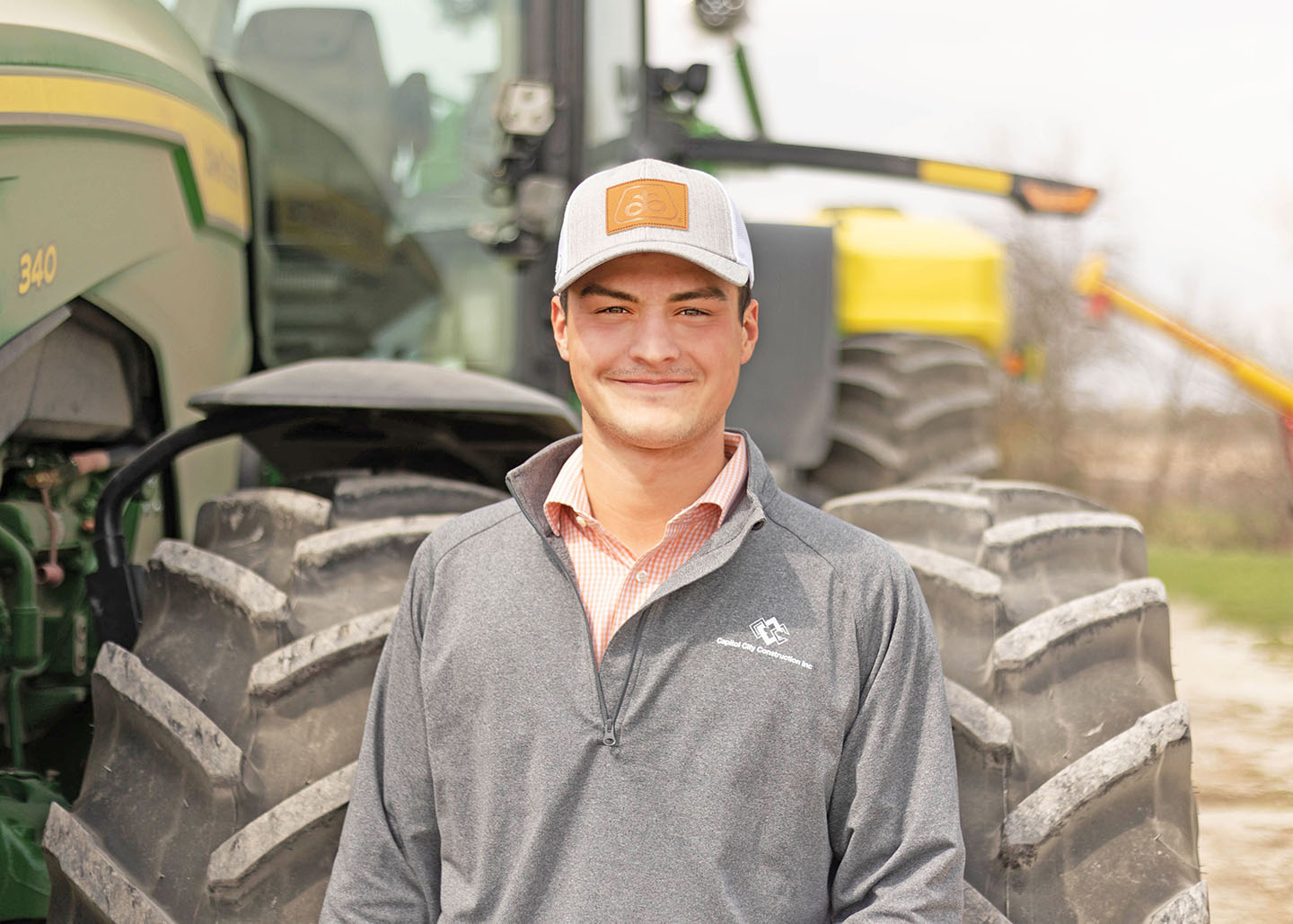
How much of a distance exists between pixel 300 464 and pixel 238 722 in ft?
2.88

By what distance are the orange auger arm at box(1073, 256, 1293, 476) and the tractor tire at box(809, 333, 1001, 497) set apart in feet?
11.5

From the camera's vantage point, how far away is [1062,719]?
194 cm

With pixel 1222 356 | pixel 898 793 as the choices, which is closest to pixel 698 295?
pixel 898 793

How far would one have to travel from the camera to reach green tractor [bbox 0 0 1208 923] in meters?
1.87

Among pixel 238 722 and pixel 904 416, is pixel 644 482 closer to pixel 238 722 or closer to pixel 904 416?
pixel 238 722

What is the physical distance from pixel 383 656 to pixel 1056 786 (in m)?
0.98

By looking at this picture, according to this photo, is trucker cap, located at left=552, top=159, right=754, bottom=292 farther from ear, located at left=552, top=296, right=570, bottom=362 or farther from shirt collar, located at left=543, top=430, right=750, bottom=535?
shirt collar, located at left=543, top=430, right=750, bottom=535

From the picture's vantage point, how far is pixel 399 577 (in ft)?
7.14

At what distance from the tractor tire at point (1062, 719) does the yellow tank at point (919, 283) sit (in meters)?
2.61

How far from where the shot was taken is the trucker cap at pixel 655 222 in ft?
5.62

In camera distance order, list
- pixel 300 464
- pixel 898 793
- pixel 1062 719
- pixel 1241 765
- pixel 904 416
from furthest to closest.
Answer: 1. pixel 1241 765
2. pixel 904 416
3. pixel 300 464
4. pixel 1062 719
5. pixel 898 793

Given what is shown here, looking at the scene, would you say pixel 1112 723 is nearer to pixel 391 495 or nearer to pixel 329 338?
pixel 391 495

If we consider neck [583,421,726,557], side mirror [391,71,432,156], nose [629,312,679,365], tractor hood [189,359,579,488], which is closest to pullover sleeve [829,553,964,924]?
neck [583,421,726,557]

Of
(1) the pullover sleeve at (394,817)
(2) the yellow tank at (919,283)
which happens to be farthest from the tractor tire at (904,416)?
(1) the pullover sleeve at (394,817)
